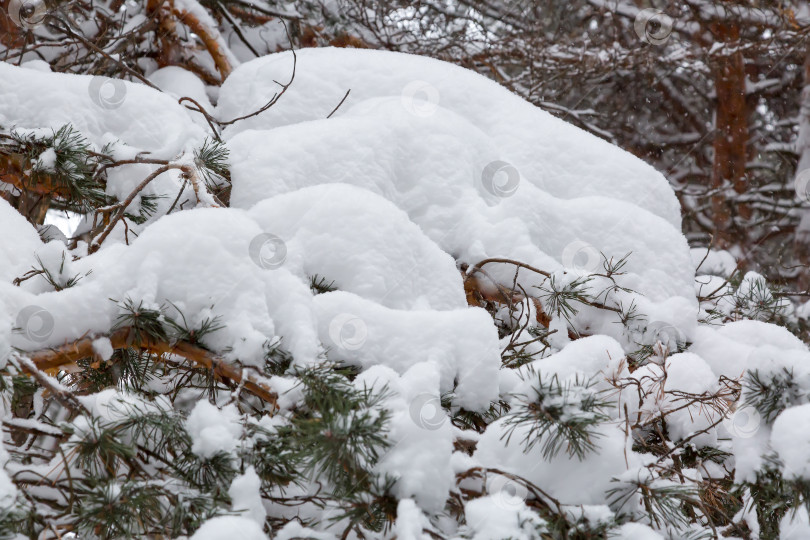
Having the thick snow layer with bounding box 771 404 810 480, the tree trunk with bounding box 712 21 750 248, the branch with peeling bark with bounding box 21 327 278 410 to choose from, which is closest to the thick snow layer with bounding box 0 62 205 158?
the branch with peeling bark with bounding box 21 327 278 410

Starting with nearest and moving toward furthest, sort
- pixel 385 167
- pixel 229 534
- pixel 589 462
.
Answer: pixel 229 534 < pixel 589 462 < pixel 385 167

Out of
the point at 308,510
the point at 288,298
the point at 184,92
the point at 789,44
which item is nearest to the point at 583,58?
the point at 789,44

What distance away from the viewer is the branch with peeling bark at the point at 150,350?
1.44 metres

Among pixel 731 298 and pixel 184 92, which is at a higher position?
pixel 184 92

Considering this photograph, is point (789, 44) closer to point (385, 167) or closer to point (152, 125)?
point (385, 167)

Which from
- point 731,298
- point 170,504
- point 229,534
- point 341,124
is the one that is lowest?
point 731,298

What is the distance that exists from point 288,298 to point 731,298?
2.03m

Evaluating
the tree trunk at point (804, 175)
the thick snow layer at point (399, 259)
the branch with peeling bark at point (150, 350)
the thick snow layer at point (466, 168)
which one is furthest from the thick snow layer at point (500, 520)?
the tree trunk at point (804, 175)

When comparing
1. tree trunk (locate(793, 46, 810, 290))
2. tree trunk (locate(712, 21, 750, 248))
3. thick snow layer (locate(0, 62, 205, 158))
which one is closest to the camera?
thick snow layer (locate(0, 62, 205, 158))

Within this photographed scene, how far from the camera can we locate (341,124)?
234 cm

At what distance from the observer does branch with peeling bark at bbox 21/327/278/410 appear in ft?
4.71

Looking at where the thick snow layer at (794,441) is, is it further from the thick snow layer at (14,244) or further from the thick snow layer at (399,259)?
the thick snow layer at (14,244)

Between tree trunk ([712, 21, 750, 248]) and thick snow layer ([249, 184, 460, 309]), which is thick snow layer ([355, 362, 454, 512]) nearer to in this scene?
thick snow layer ([249, 184, 460, 309])

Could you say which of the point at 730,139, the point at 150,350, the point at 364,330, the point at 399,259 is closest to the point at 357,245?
the point at 399,259
